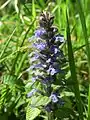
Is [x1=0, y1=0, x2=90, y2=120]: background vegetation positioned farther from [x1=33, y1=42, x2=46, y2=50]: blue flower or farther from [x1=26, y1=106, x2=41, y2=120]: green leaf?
[x1=33, y1=42, x2=46, y2=50]: blue flower

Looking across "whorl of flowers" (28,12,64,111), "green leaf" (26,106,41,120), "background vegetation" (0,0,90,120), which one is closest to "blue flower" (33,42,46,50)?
"whorl of flowers" (28,12,64,111)

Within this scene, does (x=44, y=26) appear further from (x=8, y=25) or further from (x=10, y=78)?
(x=8, y=25)

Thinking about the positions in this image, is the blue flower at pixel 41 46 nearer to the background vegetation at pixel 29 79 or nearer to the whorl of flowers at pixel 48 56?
the whorl of flowers at pixel 48 56

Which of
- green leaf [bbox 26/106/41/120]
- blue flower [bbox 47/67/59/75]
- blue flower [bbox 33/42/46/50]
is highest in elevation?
blue flower [bbox 33/42/46/50]

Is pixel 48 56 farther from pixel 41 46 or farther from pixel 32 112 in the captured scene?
pixel 32 112

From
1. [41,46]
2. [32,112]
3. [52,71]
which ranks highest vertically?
[41,46]

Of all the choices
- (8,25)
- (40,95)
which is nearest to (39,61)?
(40,95)

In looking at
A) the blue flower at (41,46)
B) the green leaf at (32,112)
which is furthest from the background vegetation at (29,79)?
the blue flower at (41,46)

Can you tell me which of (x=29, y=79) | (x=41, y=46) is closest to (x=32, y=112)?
(x=29, y=79)
